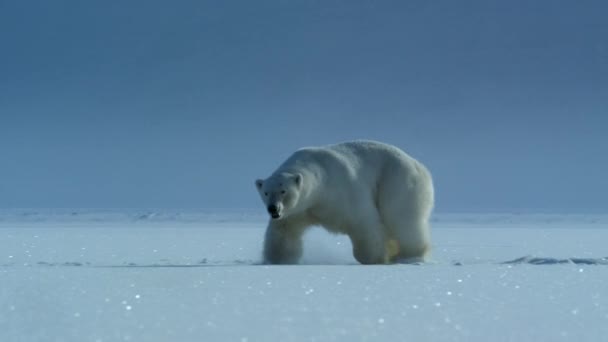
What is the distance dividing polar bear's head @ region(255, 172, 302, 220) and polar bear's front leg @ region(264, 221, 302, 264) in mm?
277

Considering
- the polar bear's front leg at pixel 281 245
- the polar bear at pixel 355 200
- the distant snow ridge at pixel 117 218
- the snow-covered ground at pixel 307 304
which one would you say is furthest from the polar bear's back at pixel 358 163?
the distant snow ridge at pixel 117 218

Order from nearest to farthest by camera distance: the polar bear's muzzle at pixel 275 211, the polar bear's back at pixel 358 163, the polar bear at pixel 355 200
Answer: the polar bear's muzzle at pixel 275 211 → the polar bear at pixel 355 200 → the polar bear's back at pixel 358 163

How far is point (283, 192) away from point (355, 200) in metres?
0.69

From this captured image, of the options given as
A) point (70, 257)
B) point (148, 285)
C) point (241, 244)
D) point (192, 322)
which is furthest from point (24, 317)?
point (241, 244)

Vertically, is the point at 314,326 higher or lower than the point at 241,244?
higher

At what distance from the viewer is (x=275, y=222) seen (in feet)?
25.0

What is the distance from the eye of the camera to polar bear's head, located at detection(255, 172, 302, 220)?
716cm

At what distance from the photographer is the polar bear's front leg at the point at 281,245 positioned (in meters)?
7.43

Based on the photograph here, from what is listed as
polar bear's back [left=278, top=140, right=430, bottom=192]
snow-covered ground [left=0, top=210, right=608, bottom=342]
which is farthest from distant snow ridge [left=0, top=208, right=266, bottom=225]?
snow-covered ground [left=0, top=210, right=608, bottom=342]

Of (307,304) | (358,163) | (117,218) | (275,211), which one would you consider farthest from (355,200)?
(117,218)

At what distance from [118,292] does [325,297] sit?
37.4 inches

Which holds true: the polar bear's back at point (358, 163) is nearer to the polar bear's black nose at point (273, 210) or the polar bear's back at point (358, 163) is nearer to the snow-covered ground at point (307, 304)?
the polar bear's black nose at point (273, 210)

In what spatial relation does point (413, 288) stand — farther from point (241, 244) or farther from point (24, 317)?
point (241, 244)

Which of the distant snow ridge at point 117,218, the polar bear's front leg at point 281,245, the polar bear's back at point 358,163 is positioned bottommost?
the distant snow ridge at point 117,218
